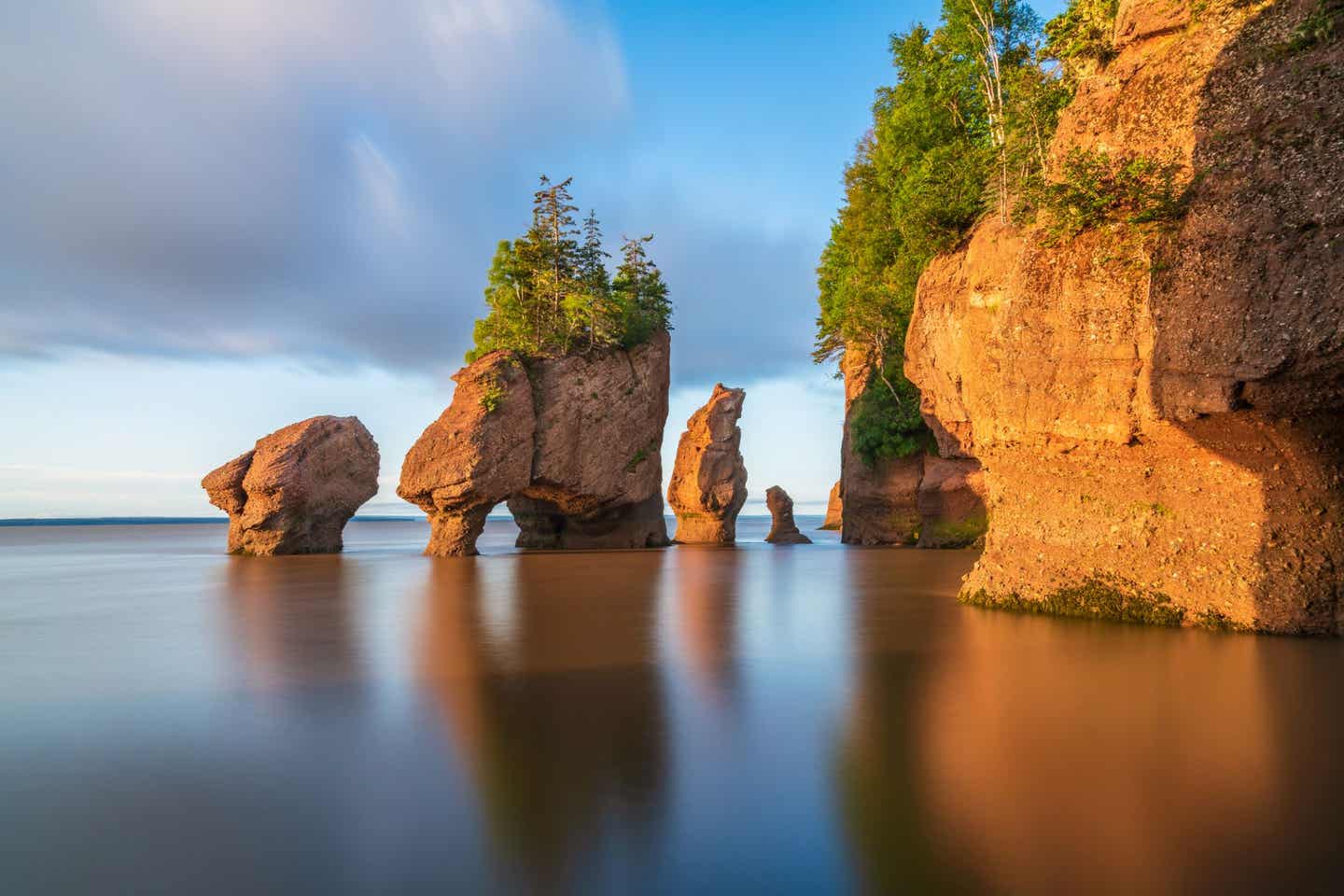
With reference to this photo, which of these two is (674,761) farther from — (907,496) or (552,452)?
(907,496)

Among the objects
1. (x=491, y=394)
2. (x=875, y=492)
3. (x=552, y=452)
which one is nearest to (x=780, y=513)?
(x=875, y=492)

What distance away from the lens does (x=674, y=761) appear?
17.4ft

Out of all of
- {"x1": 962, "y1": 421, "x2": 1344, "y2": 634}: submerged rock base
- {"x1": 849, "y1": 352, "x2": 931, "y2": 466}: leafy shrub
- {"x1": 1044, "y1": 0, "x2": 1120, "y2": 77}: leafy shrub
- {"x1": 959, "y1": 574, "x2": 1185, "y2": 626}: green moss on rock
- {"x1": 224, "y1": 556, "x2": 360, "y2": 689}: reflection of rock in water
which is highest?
{"x1": 1044, "y1": 0, "x2": 1120, "y2": 77}: leafy shrub

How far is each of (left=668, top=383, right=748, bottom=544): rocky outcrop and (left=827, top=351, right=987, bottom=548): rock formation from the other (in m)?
6.42

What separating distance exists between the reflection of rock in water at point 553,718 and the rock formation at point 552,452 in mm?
13393

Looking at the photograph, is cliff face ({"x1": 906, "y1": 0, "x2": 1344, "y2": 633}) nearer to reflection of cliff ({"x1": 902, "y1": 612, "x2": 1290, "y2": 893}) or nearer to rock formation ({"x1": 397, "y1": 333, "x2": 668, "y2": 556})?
reflection of cliff ({"x1": 902, "y1": 612, "x2": 1290, "y2": 893})

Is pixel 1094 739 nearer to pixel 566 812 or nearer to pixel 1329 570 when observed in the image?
pixel 566 812

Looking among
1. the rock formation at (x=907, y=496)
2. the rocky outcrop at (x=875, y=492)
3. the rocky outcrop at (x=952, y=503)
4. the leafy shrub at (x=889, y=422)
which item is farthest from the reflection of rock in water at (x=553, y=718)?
the rocky outcrop at (x=875, y=492)

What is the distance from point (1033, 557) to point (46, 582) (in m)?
27.5

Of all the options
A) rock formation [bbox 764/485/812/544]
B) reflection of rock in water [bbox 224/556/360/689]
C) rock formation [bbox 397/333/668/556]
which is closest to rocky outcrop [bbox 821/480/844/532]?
rock formation [bbox 764/485/812/544]

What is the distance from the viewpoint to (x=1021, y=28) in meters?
27.1

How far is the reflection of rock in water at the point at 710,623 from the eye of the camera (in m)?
8.00

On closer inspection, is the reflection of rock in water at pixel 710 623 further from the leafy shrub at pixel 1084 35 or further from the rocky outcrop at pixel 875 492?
the rocky outcrop at pixel 875 492

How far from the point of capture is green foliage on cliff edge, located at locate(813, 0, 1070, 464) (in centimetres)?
1524
